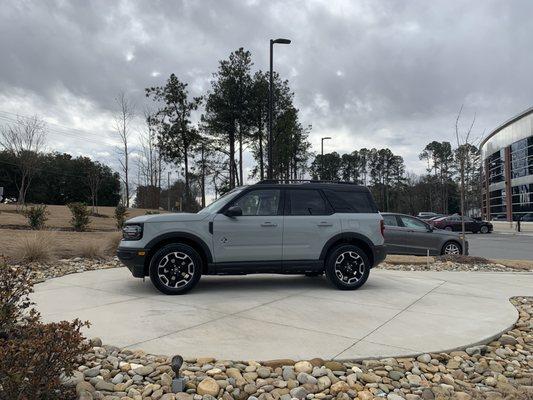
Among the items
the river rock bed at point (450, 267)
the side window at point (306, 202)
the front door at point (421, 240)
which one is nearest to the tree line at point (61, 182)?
the front door at point (421, 240)

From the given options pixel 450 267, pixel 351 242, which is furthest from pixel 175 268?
pixel 450 267

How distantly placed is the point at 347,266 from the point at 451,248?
761 cm

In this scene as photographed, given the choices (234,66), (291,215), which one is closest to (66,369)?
(291,215)

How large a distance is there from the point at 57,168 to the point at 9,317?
218ft

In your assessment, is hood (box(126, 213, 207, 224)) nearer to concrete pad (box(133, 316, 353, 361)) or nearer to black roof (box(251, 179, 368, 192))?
black roof (box(251, 179, 368, 192))

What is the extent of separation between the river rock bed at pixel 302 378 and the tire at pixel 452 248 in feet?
31.6

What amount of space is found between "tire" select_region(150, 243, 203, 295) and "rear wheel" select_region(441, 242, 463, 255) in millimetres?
9363

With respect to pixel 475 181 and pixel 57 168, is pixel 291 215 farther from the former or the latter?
pixel 475 181

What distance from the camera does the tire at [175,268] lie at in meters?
6.91

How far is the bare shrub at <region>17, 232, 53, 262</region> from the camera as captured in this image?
32.1 feet

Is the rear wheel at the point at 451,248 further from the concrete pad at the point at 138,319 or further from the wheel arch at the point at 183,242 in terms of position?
the concrete pad at the point at 138,319

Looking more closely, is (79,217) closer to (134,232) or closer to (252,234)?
(134,232)

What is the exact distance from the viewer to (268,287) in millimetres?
7805

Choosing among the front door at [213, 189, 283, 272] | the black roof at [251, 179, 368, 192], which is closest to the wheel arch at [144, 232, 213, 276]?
the front door at [213, 189, 283, 272]
